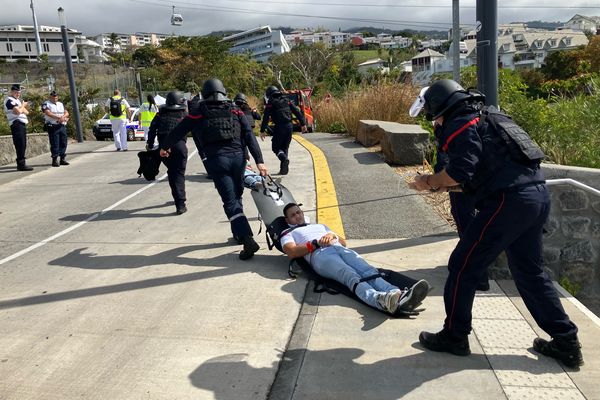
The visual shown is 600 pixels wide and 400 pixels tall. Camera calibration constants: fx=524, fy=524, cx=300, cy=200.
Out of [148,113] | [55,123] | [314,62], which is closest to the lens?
[55,123]

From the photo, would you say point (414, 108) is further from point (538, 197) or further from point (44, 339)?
point (44, 339)

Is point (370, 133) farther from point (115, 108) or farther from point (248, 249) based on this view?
point (248, 249)

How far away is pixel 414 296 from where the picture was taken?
3830 millimetres

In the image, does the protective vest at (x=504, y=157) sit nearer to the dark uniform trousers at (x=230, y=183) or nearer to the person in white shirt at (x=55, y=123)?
the dark uniform trousers at (x=230, y=183)

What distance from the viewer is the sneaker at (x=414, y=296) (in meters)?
3.82

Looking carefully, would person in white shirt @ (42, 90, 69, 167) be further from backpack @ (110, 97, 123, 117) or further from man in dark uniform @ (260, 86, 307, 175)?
man in dark uniform @ (260, 86, 307, 175)

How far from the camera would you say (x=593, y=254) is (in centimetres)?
458

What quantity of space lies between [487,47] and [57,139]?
10.6 meters

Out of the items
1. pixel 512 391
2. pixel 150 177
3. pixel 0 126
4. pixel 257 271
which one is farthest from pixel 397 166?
pixel 0 126

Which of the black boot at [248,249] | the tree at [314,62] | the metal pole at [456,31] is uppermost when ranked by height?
the tree at [314,62]

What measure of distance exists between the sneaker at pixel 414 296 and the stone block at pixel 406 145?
6144mm

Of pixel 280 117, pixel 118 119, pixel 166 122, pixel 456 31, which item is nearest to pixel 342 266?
pixel 456 31

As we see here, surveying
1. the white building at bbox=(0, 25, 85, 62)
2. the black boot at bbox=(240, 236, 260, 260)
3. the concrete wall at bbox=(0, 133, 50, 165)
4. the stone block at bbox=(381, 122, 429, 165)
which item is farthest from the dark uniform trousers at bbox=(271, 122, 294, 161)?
the white building at bbox=(0, 25, 85, 62)

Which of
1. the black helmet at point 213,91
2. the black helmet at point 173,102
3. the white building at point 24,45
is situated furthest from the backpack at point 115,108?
the white building at point 24,45
